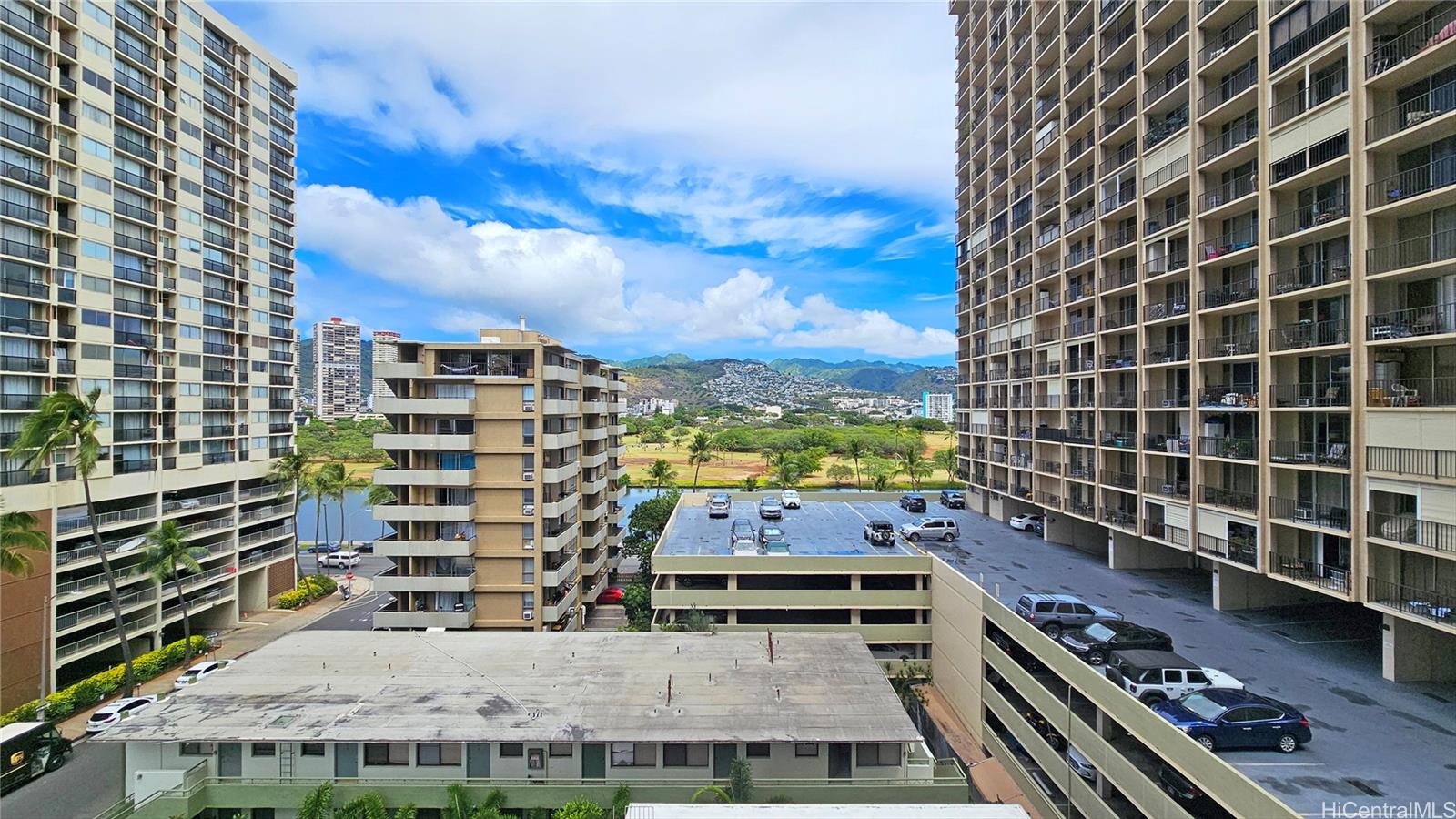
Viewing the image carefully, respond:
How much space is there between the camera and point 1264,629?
2155cm

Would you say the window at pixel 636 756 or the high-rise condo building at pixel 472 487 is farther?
the high-rise condo building at pixel 472 487

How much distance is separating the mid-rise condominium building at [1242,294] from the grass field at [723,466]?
5013 centimetres

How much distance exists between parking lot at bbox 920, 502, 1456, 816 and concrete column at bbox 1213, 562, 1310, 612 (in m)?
0.36

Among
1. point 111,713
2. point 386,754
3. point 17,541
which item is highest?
point 17,541

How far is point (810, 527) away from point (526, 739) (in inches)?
1051

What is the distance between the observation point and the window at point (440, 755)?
63.4 ft

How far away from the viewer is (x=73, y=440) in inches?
1119

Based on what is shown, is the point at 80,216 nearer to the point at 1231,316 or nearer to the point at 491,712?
the point at 491,712

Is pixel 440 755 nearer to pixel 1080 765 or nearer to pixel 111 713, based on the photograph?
pixel 1080 765

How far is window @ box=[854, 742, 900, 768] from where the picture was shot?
1934 cm

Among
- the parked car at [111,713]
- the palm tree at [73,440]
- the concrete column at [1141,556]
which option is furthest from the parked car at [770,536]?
the palm tree at [73,440]

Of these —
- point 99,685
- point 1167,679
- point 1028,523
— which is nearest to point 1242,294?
point 1167,679

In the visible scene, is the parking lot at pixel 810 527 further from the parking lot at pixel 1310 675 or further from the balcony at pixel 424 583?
the balcony at pixel 424 583

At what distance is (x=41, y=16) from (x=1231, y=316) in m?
54.2
